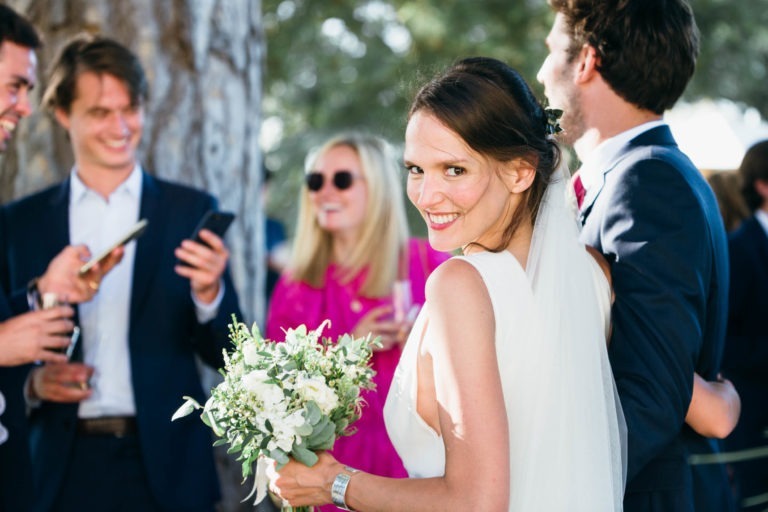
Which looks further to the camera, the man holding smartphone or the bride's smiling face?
the man holding smartphone

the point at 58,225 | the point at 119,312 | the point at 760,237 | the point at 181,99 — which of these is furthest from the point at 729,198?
the point at 58,225

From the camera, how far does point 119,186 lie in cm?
402

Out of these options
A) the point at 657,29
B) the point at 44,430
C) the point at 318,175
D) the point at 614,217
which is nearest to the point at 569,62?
the point at 657,29

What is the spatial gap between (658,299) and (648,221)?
24 centimetres

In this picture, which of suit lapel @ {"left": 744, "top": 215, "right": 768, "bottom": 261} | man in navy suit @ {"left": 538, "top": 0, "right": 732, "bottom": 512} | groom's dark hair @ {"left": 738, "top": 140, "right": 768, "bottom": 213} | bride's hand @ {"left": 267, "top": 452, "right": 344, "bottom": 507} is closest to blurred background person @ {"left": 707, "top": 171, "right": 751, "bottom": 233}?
groom's dark hair @ {"left": 738, "top": 140, "right": 768, "bottom": 213}

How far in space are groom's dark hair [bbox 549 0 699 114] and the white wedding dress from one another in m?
0.72

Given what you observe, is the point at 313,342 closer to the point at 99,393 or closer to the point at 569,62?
the point at 569,62

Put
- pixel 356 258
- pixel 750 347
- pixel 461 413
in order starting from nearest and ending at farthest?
pixel 461 413
pixel 356 258
pixel 750 347

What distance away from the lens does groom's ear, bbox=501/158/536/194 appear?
246cm

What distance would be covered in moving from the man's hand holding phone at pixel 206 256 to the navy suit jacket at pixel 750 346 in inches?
123

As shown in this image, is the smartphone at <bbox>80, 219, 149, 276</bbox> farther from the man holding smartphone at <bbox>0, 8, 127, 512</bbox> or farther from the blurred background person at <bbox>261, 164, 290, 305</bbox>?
the blurred background person at <bbox>261, 164, 290, 305</bbox>

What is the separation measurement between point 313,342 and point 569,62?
135 centimetres

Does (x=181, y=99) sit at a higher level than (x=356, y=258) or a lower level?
higher

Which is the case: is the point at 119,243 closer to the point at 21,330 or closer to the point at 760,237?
the point at 21,330
